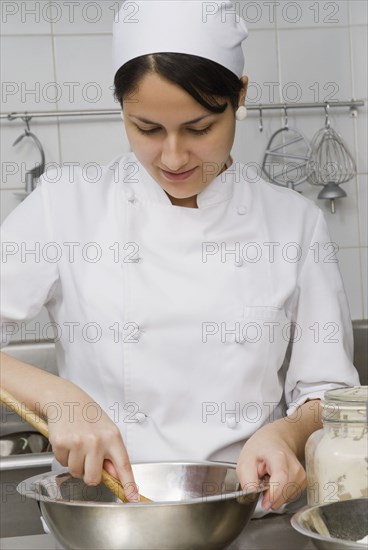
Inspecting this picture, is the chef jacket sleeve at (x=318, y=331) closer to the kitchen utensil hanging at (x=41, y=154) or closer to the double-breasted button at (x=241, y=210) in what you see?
the double-breasted button at (x=241, y=210)

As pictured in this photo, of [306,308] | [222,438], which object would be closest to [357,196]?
[306,308]

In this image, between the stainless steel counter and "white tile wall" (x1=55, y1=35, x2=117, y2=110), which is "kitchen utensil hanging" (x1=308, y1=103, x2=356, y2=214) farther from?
the stainless steel counter

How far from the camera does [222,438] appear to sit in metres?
1.14

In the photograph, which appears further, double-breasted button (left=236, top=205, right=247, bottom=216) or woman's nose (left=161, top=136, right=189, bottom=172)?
double-breasted button (left=236, top=205, right=247, bottom=216)

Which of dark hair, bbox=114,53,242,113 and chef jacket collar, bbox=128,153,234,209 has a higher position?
dark hair, bbox=114,53,242,113

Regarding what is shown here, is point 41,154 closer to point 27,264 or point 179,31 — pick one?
point 27,264

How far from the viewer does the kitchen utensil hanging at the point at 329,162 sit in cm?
221

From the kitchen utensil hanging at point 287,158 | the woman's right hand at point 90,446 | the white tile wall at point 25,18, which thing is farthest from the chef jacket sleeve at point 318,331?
the white tile wall at point 25,18

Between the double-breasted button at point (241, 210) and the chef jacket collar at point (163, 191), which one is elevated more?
the chef jacket collar at point (163, 191)

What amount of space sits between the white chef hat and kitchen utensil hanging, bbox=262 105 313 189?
1.10 meters

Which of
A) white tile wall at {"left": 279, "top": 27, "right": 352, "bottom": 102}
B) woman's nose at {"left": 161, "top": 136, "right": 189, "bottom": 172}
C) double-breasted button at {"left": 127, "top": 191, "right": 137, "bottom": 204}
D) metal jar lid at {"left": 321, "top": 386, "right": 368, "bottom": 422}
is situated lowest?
metal jar lid at {"left": 321, "top": 386, "right": 368, "bottom": 422}

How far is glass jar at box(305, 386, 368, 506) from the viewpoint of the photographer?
31.1 inches

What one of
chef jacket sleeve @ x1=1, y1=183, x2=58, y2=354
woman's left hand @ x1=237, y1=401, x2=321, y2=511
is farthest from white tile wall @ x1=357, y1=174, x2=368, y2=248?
woman's left hand @ x1=237, y1=401, x2=321, y2=511

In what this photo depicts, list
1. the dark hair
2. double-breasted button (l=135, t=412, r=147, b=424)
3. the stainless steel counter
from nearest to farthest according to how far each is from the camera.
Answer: the stainless steel counter → the dark hair → double-breasted button (l=135, t=412, r=147, b=424)
